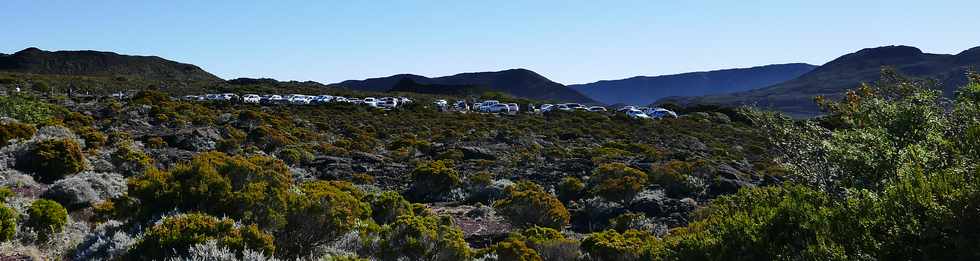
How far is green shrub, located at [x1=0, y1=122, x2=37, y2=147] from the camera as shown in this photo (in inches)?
462

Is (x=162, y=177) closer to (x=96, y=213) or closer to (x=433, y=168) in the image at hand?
(x=96, y=213)

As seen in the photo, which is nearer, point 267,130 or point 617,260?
point 617,260

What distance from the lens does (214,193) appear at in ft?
23.8

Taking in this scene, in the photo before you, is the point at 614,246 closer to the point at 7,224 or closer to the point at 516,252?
the point at 516,252

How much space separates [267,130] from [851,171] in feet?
63.9

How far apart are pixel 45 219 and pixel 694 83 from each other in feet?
654

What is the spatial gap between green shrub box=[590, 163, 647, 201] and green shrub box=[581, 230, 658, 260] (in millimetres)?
4997

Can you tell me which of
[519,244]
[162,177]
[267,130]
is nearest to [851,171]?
[519,244]

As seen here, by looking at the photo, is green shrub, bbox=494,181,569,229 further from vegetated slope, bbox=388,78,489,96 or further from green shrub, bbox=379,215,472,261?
vegetated slope, bbox=388,78,489,96

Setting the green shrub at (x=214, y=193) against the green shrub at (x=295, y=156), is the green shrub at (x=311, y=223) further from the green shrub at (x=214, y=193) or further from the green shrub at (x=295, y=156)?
the green shrub at (x=295, y=156)

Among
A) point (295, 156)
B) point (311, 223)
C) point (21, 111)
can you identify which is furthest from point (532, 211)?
point (21, 111)

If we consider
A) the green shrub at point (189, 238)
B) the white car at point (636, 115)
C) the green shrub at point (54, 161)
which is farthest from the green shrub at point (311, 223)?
the white car at point (636, 115)

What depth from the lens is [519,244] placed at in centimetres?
770

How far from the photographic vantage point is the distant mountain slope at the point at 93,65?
98125 millimetres
